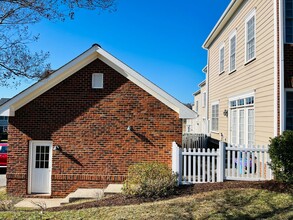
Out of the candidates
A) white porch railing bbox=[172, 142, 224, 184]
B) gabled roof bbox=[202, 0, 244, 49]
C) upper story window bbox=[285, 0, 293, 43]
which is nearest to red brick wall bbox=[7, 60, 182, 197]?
white porch railing bbox=[172, 142, 224, 184]

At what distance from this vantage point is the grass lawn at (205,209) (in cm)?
661

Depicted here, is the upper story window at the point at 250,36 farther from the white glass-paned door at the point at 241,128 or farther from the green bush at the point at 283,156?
the green bush at the point at 283,156

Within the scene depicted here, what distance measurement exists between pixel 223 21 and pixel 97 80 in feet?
26.7

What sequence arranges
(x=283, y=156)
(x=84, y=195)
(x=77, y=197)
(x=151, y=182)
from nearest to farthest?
(x=283, y=156)
(x=151, y=182)
(x=77, y=197)
(x=84, y=195)

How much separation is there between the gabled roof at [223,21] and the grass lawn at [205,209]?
8.78 metres

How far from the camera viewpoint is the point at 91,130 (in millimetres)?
11477

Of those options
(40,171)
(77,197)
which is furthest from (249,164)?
(40,171)

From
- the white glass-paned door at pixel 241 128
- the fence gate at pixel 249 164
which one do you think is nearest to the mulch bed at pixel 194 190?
the fence gate at pixel 249 164

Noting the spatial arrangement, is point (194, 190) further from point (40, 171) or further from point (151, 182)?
point (40, 171)

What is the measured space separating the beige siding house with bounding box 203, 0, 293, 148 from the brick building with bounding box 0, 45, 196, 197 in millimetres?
2994

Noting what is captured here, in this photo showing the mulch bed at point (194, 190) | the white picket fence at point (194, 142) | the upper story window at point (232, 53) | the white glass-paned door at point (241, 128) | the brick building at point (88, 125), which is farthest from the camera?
the white picket fence at point (194, 142)

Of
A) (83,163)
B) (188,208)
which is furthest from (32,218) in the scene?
(83,163)

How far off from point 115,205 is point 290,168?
4.93 meters

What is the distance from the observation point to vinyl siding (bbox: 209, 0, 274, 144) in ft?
32.1
